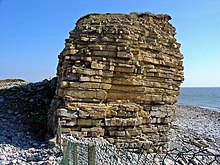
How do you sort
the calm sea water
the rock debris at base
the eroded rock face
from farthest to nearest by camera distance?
the calm sea water < the eroded rock face < the rock debris at base

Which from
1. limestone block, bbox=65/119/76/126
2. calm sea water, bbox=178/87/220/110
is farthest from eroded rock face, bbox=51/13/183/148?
calm sea water, bbox=178/87/220/110

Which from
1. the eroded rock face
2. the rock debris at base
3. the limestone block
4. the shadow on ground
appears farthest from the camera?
the shadow on ground

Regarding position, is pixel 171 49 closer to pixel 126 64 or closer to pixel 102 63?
pixel 126 64

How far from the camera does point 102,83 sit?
333 inches

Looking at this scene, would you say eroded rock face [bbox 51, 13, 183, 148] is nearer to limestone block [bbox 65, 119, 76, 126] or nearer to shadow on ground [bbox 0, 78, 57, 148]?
limestone block [bbox 65, 119, 76, 126]

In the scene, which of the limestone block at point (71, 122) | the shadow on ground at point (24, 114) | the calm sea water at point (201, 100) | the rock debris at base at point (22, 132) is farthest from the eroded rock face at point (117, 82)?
the calm sea water at point (201, 100)

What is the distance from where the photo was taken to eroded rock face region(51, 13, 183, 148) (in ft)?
26.8

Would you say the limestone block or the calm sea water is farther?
the calm sea water

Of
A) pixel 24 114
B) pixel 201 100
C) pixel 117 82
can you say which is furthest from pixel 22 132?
pixel 201 100

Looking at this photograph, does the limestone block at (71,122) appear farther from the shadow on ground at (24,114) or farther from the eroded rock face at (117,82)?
the shadow on ground at (24,114)

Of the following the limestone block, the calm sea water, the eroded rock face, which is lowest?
the calm sea water

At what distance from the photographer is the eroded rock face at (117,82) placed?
818 centimetres

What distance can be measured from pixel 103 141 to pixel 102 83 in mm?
1818

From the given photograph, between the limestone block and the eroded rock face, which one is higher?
the eroded rock face
